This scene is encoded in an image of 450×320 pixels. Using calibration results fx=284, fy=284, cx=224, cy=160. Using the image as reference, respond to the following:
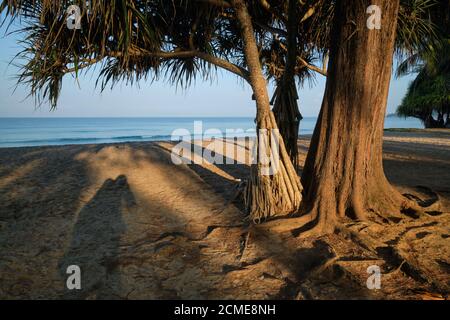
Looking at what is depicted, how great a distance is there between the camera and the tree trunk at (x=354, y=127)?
2.56 m

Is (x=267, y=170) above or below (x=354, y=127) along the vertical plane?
below

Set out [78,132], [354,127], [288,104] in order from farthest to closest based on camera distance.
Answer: [78,132] < [288,104] < [354,127]

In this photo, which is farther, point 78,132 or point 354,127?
point 78,132

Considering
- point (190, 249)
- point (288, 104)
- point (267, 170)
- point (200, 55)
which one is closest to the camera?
point (190, 249)

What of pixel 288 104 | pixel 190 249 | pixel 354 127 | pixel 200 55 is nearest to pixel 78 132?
pixel 200 55

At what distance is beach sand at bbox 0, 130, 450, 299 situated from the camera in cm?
187

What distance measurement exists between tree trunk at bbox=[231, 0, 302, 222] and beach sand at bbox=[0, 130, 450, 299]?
0.81ft

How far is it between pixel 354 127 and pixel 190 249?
187 cm

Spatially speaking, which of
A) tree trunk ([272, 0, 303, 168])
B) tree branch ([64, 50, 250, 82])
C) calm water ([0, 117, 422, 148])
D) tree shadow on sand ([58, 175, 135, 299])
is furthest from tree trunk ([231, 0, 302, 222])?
calm water ([0, 117, 422, 148])

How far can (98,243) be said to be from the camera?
2500 mm

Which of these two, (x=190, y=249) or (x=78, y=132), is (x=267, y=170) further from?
(x=78, y=132)

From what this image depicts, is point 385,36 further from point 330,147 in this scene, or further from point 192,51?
point 192,51

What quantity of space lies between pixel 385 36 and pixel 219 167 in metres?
3.42

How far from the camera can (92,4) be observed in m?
2.52
